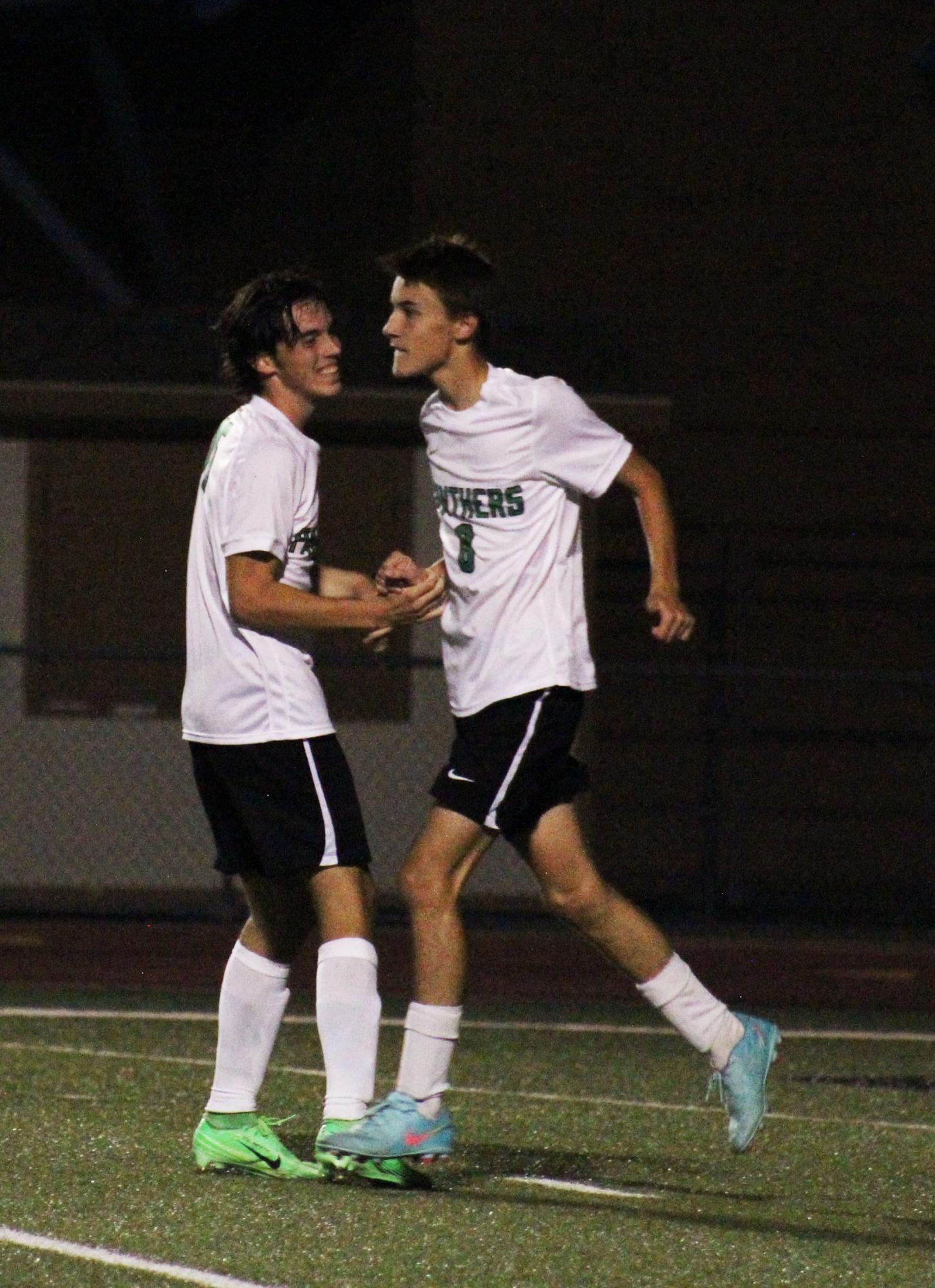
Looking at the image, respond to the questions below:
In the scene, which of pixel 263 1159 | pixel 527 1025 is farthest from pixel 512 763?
pixel 527 1025

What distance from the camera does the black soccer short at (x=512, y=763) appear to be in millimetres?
6062

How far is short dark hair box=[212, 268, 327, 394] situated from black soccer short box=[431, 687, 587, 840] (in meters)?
0.95

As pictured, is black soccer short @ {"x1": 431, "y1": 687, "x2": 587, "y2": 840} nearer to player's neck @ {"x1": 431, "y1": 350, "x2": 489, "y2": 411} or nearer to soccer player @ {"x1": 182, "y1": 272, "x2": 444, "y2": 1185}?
soccer player @ {"x1": 182, "y1": 272, "x2": 444, "y2": 1185}

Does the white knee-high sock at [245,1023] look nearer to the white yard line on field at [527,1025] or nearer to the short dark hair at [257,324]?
the short dark hair at [257,324]

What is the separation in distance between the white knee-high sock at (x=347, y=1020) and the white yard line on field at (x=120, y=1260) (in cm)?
82

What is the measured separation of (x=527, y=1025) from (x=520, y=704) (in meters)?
3.76

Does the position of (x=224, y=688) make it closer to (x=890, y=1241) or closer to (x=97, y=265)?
(x=890, y=1241)

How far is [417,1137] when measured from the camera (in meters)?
5.97

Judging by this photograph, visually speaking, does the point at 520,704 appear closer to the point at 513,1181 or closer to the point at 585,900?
the point at 585,900

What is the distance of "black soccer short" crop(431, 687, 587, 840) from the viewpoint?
606cm

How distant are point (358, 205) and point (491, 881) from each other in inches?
171

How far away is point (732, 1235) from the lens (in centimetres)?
552

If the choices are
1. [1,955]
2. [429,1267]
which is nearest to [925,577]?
[1,955]

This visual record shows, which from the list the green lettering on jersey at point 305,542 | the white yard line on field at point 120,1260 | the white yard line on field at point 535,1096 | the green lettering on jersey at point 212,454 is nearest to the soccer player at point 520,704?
the green lettering on jersey at point 305,542
